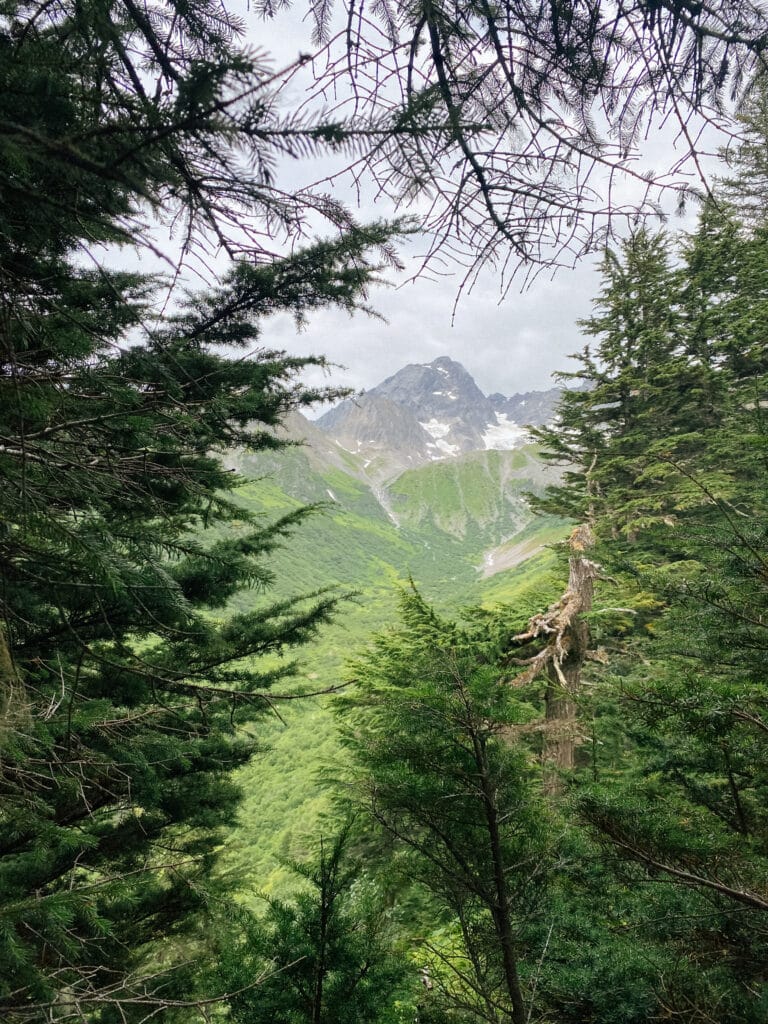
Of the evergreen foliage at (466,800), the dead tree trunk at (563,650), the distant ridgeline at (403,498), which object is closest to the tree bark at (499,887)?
the evergreen foliage at (466,800)

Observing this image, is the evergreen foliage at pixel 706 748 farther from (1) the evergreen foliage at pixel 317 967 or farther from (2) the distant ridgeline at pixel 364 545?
(2) the distant ridgeline at pixel 364 545

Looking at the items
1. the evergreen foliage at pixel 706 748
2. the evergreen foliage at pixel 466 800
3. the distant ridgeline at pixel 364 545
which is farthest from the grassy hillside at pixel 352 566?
the evergreen foliage at pixel 706 748

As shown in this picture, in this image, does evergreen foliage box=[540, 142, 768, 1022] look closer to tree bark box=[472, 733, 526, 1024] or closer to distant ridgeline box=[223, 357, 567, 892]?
tree bark box=[472, 733, 526, 1024]

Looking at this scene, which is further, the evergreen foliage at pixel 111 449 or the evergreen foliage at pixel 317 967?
the evergreen foliage at pixel 317 967

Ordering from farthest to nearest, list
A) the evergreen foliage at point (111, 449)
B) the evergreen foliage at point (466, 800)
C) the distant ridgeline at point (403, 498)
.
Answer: the distant ridgeline at point (403, 498) < the evergreen foliage at point (466, 800) < the evergreen foliage at point (111, 449)

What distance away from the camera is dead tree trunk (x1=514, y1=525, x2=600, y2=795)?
614 centimetres

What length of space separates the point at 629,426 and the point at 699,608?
10.0m

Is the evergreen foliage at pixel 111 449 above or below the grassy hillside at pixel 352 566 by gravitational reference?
above

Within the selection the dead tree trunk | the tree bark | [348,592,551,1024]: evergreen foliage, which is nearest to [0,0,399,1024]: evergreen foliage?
[348,592,551,1024]: evergreen foliage

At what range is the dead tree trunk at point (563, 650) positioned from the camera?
6141 millimetres

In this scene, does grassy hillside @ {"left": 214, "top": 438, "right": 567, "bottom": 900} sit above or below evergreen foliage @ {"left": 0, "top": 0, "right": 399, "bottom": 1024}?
below

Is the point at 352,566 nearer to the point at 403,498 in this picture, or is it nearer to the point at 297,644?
the point at 403,498

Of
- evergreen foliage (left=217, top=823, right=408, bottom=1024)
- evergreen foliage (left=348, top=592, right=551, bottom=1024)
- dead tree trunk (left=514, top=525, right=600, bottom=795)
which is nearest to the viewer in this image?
evergreen foliage (left=217, top=823, right=408, bottom=1024)

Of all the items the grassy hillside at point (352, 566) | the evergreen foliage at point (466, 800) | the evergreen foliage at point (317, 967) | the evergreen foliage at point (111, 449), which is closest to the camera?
the evergreen foliage at point (111, 449)
